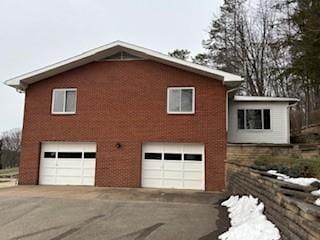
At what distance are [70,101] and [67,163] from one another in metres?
3.16

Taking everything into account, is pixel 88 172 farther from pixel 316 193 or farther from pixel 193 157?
pixel 316 193

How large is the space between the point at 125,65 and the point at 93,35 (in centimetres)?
999

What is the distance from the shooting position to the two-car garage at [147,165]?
1587 cm

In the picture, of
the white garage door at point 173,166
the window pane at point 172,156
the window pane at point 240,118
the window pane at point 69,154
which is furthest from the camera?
the window pane at point 240,118

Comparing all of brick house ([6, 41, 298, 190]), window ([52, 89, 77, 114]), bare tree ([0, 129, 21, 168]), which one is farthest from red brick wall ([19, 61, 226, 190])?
bare tree ([0, 129, 21, 168])

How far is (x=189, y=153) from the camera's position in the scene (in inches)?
631

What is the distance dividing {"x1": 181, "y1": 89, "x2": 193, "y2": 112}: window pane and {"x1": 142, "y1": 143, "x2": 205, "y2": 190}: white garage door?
1.77 m

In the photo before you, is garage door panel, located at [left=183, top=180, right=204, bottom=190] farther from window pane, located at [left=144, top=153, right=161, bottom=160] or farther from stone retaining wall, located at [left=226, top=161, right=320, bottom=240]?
stone retaining wall, located at [left=226, top=161, right=320, bottom=240]

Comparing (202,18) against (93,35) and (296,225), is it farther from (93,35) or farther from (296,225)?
(296,225)

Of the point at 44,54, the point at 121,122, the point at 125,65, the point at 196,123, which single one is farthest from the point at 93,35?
the point at 196,123

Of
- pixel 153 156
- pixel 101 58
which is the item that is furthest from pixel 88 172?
pixel 101 58

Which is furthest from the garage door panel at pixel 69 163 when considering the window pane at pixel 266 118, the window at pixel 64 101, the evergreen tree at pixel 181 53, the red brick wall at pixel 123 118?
the evergreen tree at pixel 181 53

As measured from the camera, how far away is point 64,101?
17438 millimetres

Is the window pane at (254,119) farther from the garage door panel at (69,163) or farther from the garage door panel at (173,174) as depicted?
the garage door panel at (69,163)
